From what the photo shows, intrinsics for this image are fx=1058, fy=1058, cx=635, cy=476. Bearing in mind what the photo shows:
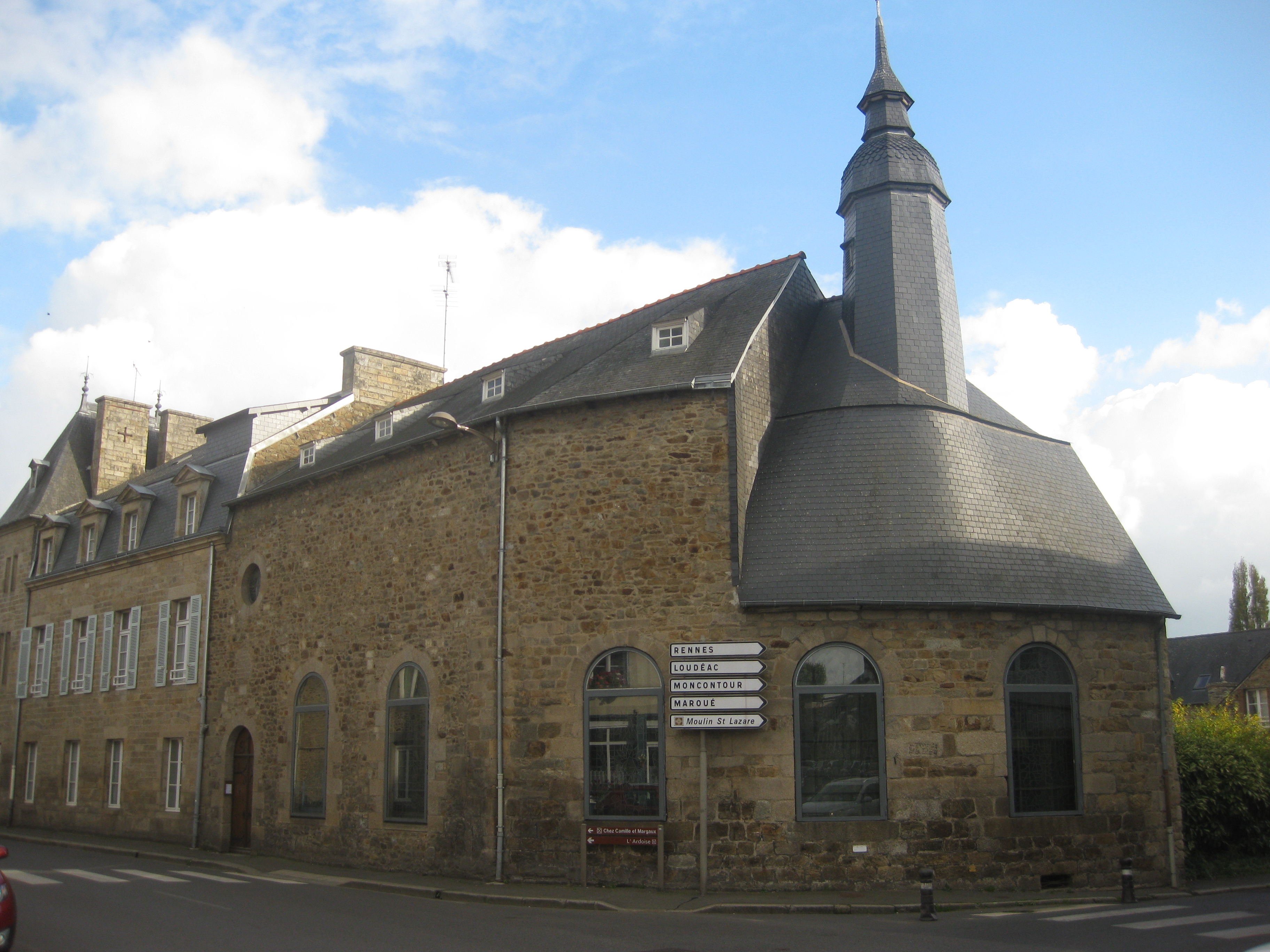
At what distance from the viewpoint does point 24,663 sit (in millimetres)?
28781

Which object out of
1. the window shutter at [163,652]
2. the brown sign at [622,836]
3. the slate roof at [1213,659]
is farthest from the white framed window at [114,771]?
the slate roof at [1213,659]

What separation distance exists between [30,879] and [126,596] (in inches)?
419

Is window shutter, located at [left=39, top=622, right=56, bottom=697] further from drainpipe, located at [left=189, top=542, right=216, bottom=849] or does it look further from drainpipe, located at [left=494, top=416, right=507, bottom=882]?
drainpipe, located at [left=494, top=416, right=507, bottom=882]

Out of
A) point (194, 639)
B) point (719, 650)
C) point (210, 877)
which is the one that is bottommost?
point (210, 877)

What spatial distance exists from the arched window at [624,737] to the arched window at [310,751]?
6.28m

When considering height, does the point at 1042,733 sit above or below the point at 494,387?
below

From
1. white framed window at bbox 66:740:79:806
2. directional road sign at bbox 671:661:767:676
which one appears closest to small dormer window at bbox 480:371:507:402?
directional road sign at bbox 671:661:767:676

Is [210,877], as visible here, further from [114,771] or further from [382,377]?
[382,377]

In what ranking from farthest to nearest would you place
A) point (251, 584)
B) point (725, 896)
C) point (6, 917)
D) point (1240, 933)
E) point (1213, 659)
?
point (1213, 659) → point (251, 584) → point (725, 896) → point (1240, 933) → point (6, 917)

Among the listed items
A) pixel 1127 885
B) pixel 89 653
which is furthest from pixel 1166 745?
pixel 89 653

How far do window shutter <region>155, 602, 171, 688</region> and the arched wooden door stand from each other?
11.4 feet

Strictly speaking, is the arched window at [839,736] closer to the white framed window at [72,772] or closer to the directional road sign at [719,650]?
the directional road sign at [719,650]

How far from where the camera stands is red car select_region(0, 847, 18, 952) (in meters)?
8.12

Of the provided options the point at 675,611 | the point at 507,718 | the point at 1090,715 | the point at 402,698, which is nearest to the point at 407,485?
the point at 402,698
